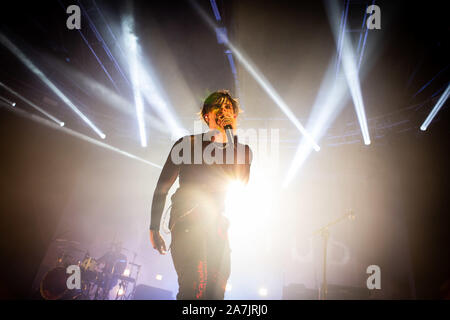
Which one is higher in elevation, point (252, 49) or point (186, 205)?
point (252, 49)

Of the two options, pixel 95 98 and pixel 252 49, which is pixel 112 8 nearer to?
pixel 252 49

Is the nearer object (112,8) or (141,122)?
(112,8)

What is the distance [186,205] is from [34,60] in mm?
8232

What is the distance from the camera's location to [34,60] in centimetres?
656

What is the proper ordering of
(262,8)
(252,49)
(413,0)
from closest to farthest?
(413,0) → (262,8) → (252,49)

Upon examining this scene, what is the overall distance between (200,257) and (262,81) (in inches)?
272

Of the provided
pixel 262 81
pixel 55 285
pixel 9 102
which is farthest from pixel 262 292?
pixel 9 102

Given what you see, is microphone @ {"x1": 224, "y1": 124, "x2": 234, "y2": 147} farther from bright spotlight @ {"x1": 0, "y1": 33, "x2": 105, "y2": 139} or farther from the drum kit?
the drum kit

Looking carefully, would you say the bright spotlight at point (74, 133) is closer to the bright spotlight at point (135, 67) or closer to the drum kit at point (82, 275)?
the bright spotlight at point (135, 67)

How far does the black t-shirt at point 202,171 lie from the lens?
1369 millimetres

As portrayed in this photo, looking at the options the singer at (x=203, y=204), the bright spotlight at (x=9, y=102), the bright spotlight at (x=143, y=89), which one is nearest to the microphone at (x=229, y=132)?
the singer at (x=203, y=204)

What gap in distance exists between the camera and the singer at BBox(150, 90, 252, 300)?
3.83 feet

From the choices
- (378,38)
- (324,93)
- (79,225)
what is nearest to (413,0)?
(378,38)
